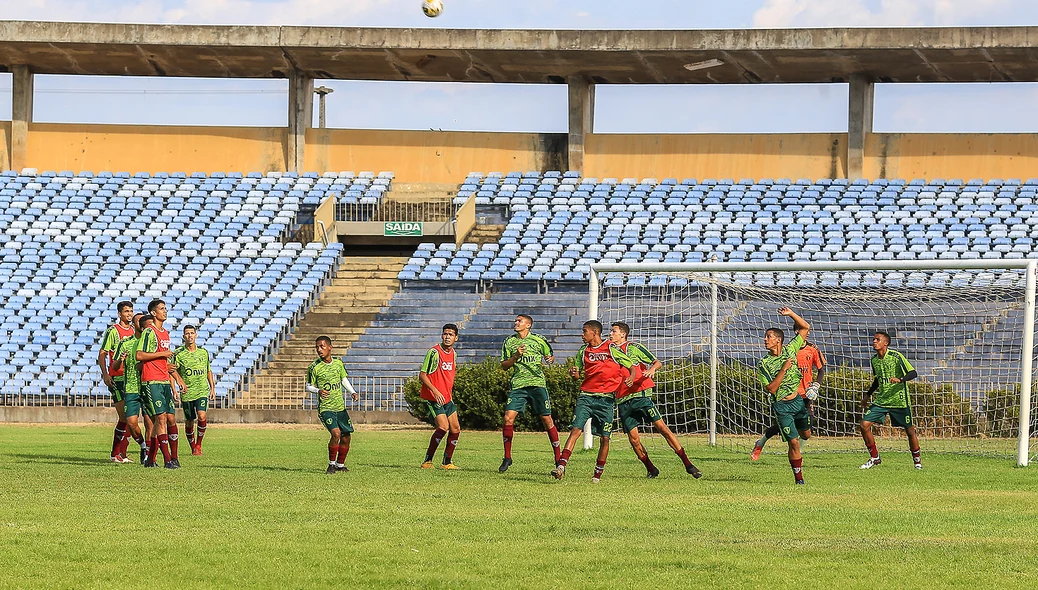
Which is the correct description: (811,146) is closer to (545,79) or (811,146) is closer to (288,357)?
(545,79)

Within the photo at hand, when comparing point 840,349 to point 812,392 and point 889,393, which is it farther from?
point 812,392

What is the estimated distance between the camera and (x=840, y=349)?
79.6ft

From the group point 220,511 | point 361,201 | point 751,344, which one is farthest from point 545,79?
point 220,511

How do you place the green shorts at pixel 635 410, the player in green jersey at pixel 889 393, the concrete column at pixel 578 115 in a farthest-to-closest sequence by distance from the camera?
the concrete column at pixel 578 115, the player in green jersey at pixel 889 393, the green shorts at pixel 635 410

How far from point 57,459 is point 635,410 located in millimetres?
7191

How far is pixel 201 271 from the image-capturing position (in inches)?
1331

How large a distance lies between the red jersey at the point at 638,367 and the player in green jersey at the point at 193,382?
622 centimetres

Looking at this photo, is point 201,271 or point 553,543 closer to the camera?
point 553,543

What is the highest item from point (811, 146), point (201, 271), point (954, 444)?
point (811, 146)

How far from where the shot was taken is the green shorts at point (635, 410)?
14258 millimetres

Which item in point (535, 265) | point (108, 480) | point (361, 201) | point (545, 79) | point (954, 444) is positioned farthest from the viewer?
point (545, 79)

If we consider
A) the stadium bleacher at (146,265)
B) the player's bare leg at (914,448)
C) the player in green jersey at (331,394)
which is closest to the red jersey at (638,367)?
the player in green jersey at (331,394)

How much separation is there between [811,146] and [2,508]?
101ft

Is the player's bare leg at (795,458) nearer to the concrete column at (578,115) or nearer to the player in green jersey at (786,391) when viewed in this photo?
the player in green jersey at (786,391)
